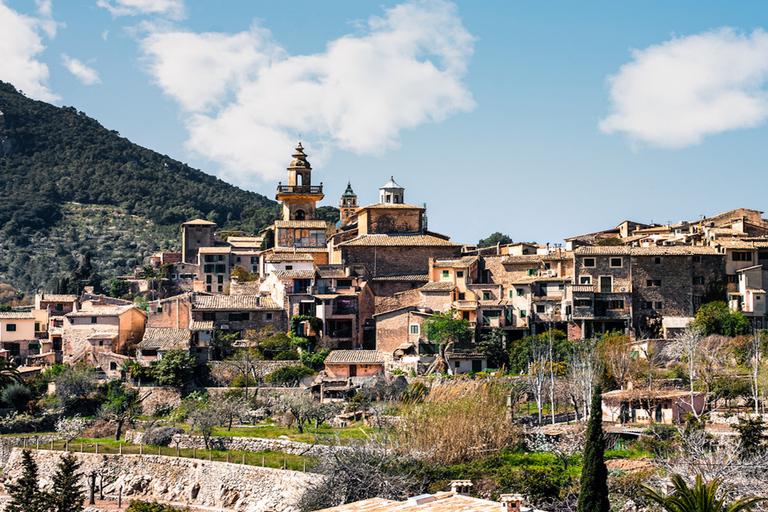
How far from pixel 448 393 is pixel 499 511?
15774 mm

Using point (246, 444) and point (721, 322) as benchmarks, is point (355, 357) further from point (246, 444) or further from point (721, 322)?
point (721, 322)

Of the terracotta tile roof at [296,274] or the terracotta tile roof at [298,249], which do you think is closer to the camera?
the terracotta tile roof at [296,274]

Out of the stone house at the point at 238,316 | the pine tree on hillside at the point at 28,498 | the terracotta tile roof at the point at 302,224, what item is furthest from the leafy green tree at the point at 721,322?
the pine tree on hillside at the point at 28,498

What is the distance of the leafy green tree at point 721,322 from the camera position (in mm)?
53719

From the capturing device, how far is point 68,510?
34.8 metres

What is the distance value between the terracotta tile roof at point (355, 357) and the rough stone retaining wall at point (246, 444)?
8.89 metres

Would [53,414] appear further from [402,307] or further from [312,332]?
[402,307]

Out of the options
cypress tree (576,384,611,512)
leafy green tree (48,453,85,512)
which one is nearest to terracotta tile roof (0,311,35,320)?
leafy green tree (48,453,85,512)

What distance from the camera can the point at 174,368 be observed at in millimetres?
52406

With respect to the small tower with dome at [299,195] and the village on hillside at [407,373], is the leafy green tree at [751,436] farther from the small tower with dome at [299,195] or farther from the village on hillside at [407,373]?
the small tower with dome at [299,195]

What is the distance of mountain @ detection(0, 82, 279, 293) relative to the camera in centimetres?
12369

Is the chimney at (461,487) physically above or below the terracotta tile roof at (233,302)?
below

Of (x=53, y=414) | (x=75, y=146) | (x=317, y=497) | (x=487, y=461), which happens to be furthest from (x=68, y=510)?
(x=75, y=146)

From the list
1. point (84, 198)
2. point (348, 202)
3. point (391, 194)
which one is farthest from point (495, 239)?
point (84, 198)
